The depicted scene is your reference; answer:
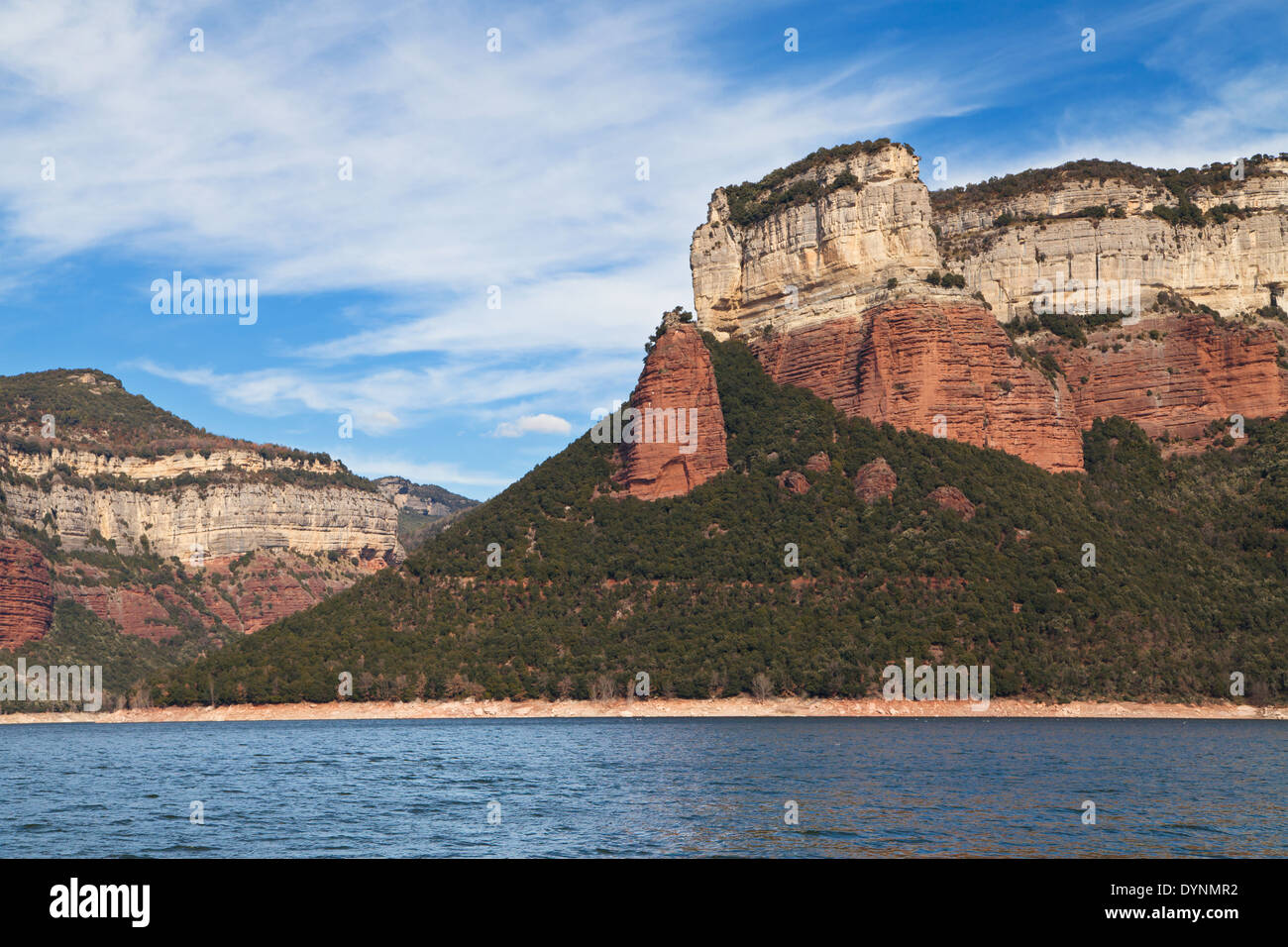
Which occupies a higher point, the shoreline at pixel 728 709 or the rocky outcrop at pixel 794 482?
the rocky outcrop at pixel 794 482

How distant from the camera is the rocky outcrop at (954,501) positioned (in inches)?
4766

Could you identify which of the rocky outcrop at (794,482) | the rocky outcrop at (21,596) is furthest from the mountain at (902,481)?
the rocky outcrop at (21,596)

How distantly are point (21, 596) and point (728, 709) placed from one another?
121 meters

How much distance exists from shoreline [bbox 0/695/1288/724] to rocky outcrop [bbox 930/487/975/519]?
21.4 meters

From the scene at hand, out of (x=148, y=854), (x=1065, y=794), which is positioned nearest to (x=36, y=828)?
(x=148, y=854)

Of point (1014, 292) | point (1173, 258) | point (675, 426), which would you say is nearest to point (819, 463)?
point (675, 426)

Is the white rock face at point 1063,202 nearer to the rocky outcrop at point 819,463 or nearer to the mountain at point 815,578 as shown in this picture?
the mountain at point 815,578

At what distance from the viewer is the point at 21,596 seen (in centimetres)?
18225

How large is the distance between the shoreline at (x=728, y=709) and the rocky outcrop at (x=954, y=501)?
2142 centimetres

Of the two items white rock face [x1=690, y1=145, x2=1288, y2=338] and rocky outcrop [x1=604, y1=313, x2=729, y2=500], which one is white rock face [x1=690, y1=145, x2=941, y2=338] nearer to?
white rock face [x1=690, y1=145, x2=1288, y2=338]

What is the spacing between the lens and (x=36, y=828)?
43.8 metres

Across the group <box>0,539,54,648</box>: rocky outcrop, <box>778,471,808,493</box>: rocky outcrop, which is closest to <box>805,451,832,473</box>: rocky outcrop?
<box>778,471,808,493</box>: rocky outcrop

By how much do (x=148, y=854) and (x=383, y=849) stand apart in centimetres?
686

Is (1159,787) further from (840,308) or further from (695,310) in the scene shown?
(695,310)
